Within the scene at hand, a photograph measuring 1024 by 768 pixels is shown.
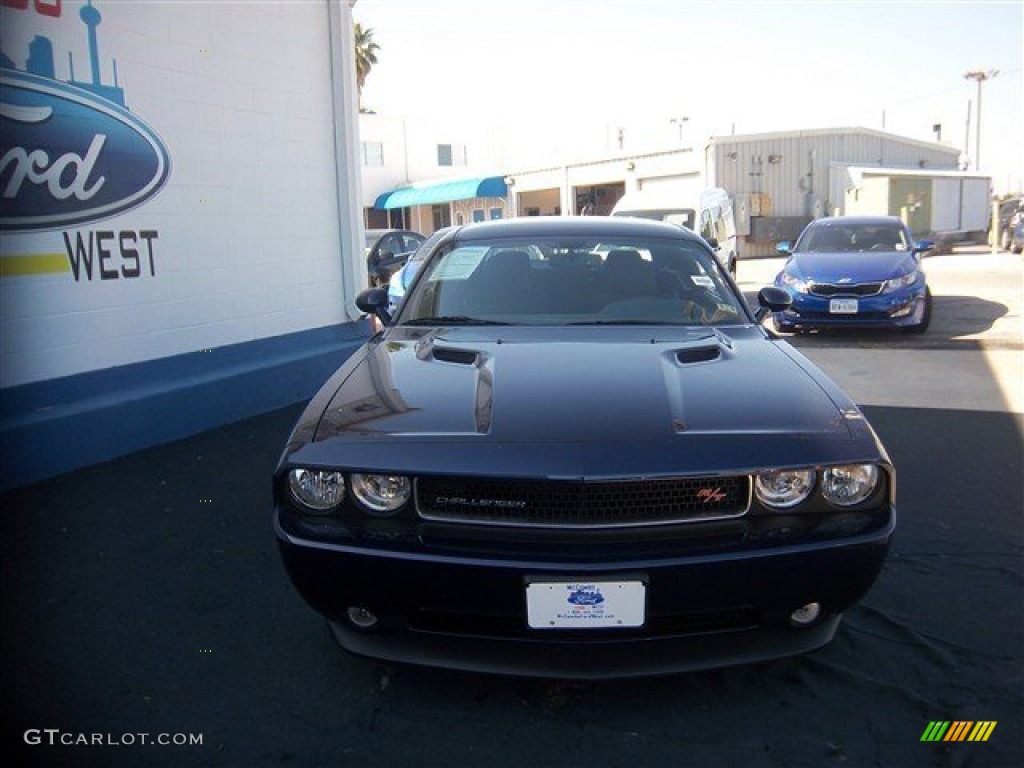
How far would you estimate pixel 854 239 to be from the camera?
10.7 meters

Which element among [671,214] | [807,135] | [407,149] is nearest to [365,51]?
[407,149]

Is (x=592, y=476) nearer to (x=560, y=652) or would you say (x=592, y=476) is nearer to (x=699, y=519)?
(x=699, y=519)

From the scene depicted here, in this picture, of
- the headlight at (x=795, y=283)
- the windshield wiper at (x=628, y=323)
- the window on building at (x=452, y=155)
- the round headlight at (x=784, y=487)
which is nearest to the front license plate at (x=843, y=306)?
the headlight at (x=795, y=283)

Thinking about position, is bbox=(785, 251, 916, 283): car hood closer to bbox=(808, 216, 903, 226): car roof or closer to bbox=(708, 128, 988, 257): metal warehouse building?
bbox=(808, 216, 903, 226): car roof

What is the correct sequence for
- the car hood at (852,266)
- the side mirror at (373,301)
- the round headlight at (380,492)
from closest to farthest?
1. the round headlight at (380,492)
2. the side mirror at (373,301)
3. the car hood at (852,266)

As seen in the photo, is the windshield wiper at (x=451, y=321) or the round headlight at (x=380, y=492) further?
the windshield wiper at (x=451, y=321)

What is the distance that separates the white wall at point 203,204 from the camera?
190 inches

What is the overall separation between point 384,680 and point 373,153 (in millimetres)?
39000

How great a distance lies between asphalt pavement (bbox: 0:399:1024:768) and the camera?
7.57 ft

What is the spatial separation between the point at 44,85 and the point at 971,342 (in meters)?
A: 9.03

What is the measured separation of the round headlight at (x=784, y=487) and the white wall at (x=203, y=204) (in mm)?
4255

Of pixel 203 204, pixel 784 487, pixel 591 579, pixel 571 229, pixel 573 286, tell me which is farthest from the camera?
pixel 203 204

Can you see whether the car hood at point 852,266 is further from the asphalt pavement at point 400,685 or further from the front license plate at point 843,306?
the asphalt pavement at point 400,685

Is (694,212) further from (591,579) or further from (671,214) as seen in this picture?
(591,579)
